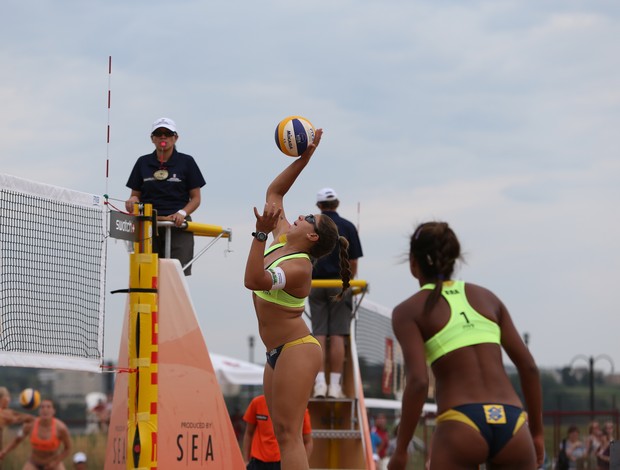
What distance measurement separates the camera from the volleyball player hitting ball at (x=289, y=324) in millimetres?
7477

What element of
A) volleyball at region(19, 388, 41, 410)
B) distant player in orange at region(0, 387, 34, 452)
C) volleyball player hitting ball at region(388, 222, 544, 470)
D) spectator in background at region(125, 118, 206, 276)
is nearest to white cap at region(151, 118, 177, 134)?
spectator in background at region(125, 118, 206, 276)

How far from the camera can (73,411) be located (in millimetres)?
46469

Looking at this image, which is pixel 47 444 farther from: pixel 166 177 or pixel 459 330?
pixel 459 330

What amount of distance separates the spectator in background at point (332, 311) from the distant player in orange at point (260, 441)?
1122 mm

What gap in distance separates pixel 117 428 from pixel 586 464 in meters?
14.1

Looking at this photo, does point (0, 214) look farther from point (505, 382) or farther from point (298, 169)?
point (505, 382)

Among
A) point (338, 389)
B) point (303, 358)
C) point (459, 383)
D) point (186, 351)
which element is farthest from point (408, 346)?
point (338, 389)

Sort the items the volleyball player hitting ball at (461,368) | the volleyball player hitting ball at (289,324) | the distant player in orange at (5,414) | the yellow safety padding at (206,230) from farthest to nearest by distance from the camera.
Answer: the distant player in orange at (5,414) → the yellow safety padding at (206,230) → the volleyball player hitting ball at (289,324) → the volleyball player hitting ball at (461,368)

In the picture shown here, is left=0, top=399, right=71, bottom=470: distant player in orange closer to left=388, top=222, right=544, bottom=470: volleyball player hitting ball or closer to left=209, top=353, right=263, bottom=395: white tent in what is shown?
left=209, top=353, right=263, bottom=395: white tent

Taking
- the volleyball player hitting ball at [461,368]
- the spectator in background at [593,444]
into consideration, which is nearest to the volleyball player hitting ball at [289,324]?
the volleyball player hitting ball at [461,368]

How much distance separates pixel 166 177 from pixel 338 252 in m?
2.76

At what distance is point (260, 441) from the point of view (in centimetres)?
1091

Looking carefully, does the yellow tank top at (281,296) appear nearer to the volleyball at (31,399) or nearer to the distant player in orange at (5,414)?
the distant player in orange at (5,414)

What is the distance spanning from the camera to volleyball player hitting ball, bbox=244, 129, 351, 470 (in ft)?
24.5
